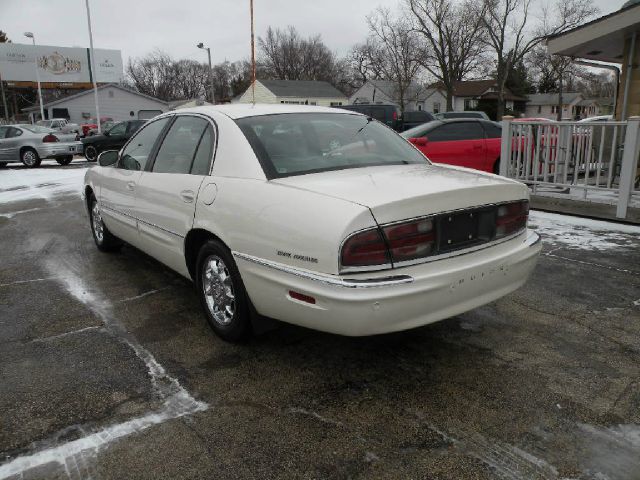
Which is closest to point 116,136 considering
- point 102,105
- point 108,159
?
point 108,159

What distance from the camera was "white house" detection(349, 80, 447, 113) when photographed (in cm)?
5772

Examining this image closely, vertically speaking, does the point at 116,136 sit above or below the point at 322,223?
above

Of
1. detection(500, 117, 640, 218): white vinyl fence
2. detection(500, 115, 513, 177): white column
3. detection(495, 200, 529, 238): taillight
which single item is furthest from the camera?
detection(500, 115, 513, 177): white column

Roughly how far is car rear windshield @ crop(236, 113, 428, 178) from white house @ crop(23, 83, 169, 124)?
48.9 metres

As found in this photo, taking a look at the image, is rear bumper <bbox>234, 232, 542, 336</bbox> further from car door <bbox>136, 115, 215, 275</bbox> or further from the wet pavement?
car door <bbox>136, 115, 215, 275</bbox>

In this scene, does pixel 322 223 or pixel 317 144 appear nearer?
pixel 322 223

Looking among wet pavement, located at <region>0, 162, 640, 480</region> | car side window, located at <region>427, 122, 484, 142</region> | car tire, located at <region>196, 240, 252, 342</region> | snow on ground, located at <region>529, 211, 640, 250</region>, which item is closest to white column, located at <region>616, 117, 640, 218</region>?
snow on ground, located at <region>529, 211, 640, 250</region>

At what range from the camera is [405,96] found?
60875 mm

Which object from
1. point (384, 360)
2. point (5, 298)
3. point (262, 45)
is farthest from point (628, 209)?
point (262, 45)

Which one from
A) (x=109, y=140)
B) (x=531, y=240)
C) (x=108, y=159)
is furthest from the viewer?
(x=109, y=140)

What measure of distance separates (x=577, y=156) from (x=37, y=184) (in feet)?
39.2

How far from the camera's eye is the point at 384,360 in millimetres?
3223

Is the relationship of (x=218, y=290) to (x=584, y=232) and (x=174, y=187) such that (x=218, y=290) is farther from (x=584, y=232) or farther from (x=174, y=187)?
(x=584, y=232)

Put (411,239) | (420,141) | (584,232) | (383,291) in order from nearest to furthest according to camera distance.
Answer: (383,291)
(411,239)
(584,232)
(420,141)
